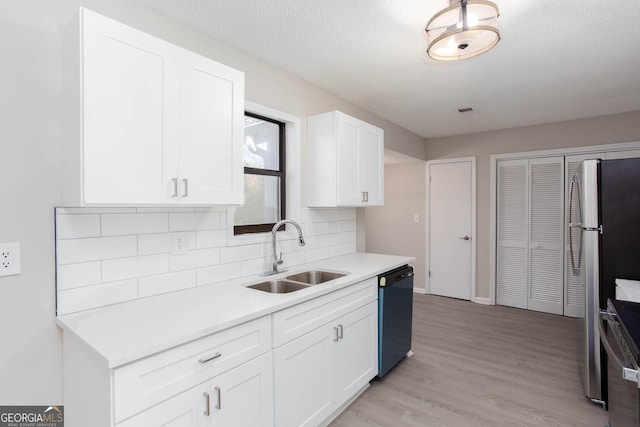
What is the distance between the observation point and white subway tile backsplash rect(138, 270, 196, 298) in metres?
1.83

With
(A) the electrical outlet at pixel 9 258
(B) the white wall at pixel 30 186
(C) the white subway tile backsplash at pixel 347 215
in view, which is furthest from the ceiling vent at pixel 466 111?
(A) the electrical outlet at pixel 9 258

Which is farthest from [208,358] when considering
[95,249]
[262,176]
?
[262,176]

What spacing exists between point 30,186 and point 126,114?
0.53 m

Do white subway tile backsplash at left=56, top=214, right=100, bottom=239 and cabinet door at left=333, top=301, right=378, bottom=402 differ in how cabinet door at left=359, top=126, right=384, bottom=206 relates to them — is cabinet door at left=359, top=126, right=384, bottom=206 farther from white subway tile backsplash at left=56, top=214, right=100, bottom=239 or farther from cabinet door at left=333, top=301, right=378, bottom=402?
white subway tile backsplash at left=56, top=214, right=100, bottom=239

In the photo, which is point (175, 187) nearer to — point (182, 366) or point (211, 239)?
point (211, 239)

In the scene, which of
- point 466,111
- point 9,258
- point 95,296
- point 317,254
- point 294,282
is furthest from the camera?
point 466,111

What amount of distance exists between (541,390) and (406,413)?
1.16m

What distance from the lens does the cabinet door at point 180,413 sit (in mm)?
1214

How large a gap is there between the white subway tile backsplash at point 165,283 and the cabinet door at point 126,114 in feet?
1.75

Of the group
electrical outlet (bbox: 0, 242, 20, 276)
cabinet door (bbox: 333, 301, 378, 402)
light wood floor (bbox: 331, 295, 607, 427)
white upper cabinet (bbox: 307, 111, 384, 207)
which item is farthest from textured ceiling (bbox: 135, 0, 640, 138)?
light wood floor (bbox: 331, 295, 607, 427)

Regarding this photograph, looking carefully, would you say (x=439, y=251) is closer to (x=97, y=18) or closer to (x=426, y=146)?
(x=426, y=146)

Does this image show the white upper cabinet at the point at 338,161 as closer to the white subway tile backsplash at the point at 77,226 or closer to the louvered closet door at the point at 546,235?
the white subway tile backsplash at the point at 77,226

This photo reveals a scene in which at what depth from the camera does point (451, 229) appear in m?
5.17

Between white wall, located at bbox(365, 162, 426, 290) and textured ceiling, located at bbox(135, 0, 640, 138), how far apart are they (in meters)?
1.84
